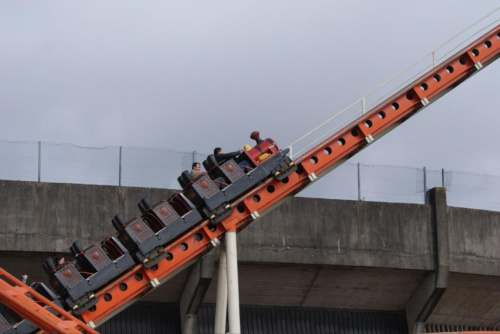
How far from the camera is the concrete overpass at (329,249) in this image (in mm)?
32625

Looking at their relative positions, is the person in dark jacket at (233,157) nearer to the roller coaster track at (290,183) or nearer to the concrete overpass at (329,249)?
the roller coaster track at (290,183)

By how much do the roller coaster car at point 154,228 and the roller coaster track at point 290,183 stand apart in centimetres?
28

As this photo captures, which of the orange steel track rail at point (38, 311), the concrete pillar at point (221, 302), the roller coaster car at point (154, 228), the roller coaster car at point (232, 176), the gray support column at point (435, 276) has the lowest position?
the orange steel track rail at point (38, 311)

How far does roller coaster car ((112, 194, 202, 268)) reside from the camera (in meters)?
27.1

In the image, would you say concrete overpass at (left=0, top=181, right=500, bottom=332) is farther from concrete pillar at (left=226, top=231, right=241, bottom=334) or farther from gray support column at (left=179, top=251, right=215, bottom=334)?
concrete pillar at (left=226, top=231, right=241, bottom=334)

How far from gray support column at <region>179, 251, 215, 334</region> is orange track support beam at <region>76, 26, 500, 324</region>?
5.17 m

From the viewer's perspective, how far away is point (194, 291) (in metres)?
34.1

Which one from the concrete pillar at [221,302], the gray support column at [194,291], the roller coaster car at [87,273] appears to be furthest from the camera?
the gray support column at [194,291]

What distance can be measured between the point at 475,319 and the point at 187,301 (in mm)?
9582

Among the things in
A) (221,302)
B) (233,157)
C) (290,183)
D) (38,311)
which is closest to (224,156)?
(233,157)

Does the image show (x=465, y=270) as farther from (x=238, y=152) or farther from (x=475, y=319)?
(x=238, y=152)

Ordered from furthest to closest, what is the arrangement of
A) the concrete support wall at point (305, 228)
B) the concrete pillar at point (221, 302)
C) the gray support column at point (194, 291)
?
the gray support column at point (194, 291) < the concrete support wall at point (305, 228) < the concrete pillar at point (221, 302)

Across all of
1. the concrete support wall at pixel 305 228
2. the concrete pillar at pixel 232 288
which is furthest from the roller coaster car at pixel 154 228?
the concrete support wall at pixel 305 228

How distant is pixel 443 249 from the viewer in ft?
118
